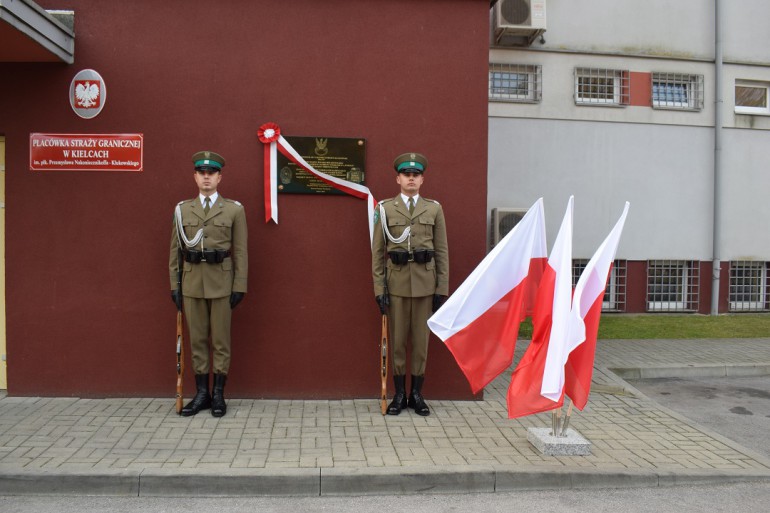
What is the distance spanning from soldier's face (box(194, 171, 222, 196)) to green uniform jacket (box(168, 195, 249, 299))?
10 cm

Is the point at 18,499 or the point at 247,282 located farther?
the point at 247,282

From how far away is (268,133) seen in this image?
5.69 meters

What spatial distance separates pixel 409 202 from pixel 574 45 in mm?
7204

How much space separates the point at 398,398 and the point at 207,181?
97.0 inches

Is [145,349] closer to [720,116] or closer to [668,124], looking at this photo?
[668,124]

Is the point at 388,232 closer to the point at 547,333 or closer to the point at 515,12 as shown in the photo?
the point at 547,333

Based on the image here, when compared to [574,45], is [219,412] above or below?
below

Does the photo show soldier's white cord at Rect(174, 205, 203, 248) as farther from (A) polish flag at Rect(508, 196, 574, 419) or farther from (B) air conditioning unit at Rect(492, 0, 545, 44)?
(B) air conditioning unit at Rect(492, 0, 545, 44)

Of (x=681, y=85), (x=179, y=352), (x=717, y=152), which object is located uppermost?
(x=681, y=85)

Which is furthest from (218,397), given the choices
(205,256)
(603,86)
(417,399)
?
(603,86)

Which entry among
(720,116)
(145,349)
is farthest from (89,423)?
(720,116)

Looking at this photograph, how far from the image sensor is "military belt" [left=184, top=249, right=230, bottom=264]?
208 inches

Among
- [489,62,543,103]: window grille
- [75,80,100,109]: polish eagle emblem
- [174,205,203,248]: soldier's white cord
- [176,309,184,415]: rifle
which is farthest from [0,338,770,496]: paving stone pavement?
[489,62,543,103]: window grille

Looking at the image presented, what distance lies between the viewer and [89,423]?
5051 mm
